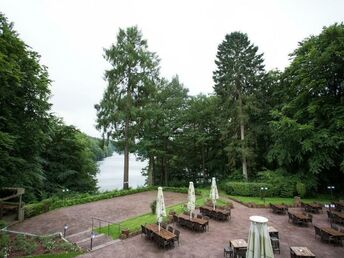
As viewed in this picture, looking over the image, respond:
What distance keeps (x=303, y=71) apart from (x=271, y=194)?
13.4 m

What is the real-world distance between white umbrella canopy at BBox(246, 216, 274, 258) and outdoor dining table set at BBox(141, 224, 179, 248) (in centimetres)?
591

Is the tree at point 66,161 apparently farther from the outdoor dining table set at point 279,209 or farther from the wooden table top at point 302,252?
the wooden table top at point 302,252

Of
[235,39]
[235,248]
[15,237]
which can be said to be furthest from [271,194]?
[15,237]

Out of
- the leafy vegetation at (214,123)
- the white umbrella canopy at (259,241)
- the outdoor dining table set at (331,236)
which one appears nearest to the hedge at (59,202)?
the leafy vegetation at (214,123)

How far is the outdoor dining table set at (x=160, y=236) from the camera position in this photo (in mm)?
12312

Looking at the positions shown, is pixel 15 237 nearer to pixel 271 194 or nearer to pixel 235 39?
pixel 271 194

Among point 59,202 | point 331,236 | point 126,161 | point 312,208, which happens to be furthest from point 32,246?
point 312,208

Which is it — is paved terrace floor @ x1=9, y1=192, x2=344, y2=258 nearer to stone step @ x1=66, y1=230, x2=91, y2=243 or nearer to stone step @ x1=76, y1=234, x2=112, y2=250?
stone step @ x1=76, y1=234, x2=112, y2=250

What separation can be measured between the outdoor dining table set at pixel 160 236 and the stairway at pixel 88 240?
5.51 feet

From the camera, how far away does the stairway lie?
12.7m

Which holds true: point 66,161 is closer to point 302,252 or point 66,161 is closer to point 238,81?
point 238,81

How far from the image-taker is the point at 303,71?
25.9 metres

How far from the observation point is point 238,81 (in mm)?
29688

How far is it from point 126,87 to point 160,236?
2138 centimetres
